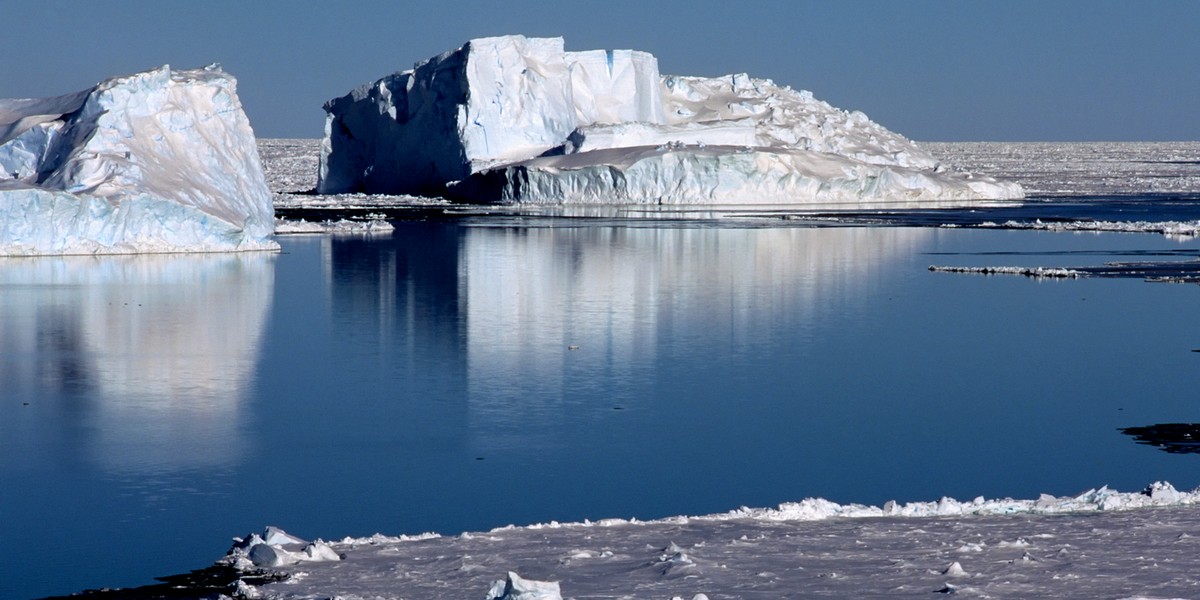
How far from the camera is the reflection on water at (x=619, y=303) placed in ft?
26.3

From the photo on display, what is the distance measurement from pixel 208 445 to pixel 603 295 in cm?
678

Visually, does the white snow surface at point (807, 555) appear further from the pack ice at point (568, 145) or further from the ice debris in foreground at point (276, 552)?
the pack ice at point (568, 145)

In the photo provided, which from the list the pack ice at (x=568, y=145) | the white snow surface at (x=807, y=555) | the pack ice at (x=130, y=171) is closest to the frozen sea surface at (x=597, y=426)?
the white snow surface at (x=807, y=555)

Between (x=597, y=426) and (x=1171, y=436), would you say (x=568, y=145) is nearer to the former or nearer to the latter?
(x=597, y=426)

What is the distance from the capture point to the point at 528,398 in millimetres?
7617

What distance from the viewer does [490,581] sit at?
400cm

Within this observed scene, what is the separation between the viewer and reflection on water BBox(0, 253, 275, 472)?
658 cm

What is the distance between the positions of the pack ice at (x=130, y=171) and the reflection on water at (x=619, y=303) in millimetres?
3357

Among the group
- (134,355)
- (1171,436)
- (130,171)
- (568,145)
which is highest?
(568,145)

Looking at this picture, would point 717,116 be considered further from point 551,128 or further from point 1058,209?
point 1058,209

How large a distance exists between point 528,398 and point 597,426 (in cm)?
81

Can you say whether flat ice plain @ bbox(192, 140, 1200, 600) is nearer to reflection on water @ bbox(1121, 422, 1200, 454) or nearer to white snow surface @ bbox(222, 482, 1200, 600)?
white snow surface @ bbox(222, 482, 1200, 600)

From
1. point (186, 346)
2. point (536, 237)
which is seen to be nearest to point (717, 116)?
point (536, 237)

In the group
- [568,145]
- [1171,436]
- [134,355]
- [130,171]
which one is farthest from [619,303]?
[568,145]
